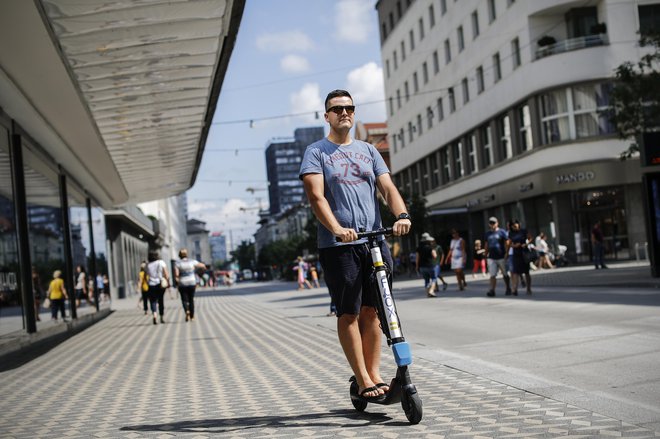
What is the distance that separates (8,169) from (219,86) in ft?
13.0

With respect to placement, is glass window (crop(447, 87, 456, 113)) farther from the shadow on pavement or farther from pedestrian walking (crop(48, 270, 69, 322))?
the shadow on pavement

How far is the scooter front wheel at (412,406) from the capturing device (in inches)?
195

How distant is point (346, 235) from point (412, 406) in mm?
1077

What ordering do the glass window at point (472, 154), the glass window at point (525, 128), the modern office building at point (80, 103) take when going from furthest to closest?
the glass window at point (472, 154), the glass window at point (525, 128), the modern office building at point (80, 103)

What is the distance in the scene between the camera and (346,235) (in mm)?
5051

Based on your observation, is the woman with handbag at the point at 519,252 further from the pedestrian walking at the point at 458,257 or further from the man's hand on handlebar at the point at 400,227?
the man's hand on handlebar at the point at 400,227

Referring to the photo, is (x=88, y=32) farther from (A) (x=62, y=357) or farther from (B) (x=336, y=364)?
(B) (x=336, y=364)

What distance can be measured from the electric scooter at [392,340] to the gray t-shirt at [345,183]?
0.21 m

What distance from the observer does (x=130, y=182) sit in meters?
29.2

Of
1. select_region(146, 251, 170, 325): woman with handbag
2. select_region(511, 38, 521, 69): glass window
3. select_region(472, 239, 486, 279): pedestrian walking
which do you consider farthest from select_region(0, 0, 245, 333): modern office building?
select_region(511, 38, 521, 69): glass window

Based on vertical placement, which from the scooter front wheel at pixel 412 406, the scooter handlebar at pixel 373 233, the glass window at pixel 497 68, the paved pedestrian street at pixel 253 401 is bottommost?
the paved pedestrian street at pixel 253 401

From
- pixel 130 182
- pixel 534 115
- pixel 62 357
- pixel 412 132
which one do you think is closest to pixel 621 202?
pixel 534 115

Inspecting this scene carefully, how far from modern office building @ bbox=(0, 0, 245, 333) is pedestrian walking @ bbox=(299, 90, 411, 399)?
5.56 metres

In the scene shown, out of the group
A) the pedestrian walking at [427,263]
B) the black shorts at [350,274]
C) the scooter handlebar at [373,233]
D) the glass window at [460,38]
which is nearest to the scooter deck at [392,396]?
the black shorts at [350,274]
